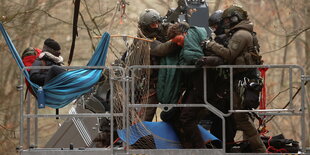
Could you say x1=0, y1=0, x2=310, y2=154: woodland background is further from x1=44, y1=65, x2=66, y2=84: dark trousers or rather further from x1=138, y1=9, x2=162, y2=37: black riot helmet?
x1=44, y1=65, x2=66, y2=84: dark trousers

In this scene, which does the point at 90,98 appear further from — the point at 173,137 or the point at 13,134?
the point at 13,134

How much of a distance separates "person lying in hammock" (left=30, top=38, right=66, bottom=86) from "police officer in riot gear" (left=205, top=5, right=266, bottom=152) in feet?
6.31

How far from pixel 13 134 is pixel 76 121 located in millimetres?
9183

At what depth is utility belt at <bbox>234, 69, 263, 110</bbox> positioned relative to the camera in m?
11.3

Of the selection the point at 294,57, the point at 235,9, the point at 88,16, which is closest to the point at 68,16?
the point at 88,16

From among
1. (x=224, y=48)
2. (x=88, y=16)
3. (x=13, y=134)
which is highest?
(x=88, y=16)

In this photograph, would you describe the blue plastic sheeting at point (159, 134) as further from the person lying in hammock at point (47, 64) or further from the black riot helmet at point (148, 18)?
the black riot helmet at point (148, 18)

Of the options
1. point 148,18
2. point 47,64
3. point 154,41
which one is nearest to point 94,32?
point 47,64

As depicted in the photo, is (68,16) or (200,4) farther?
(68,16)

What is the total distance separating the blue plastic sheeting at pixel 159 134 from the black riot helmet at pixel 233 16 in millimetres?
1424

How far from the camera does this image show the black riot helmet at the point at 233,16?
11438 mm

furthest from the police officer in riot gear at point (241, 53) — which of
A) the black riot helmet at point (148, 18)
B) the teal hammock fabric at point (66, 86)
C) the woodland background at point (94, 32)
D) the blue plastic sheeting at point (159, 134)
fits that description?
the woodland background at point (94, 32)

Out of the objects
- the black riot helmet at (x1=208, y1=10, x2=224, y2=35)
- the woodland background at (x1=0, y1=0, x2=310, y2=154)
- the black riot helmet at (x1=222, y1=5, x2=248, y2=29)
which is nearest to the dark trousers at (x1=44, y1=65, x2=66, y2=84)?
the black riot helmet at (x1=208, y1=10, x2=224, y2=35)

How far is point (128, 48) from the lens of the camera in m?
11.7
